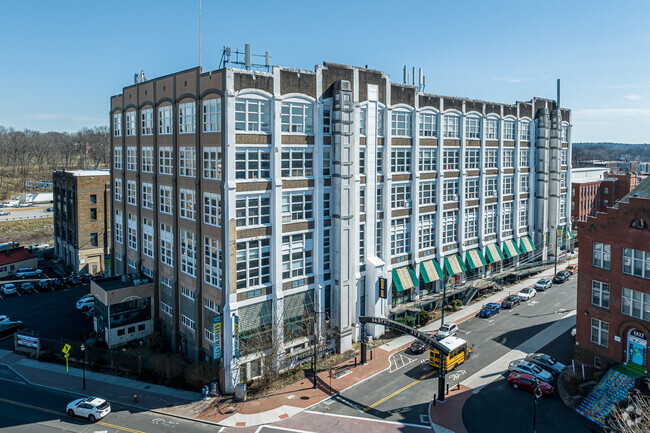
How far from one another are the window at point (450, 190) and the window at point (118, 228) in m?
36.1

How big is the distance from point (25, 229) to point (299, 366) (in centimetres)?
8301

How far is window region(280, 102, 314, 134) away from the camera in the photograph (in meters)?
38.2

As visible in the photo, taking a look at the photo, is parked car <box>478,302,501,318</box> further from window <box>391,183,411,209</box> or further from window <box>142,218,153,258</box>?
window <box>142,218,153,258</box>

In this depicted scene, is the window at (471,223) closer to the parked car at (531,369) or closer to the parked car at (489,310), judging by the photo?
the parked car at (489,310)

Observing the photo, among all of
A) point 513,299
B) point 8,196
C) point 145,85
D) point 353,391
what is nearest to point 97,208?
point 145,85

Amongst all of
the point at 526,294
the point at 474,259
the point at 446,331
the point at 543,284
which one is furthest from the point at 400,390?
the point at 543,284

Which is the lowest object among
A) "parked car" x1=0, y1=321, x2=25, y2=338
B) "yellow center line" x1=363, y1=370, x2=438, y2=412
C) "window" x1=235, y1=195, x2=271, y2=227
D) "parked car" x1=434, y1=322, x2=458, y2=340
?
"yellow center line" x1=363, y1=370, x2=438, y2=412

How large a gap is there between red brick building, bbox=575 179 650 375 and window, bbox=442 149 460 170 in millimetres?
19407

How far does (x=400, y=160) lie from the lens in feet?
161

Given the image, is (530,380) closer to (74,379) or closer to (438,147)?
(438,147)

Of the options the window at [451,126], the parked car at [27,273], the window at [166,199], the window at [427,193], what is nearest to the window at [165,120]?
the window at [166,199]

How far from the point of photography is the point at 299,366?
130 feet

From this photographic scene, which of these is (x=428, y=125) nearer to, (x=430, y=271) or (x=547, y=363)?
(x=430, y=271)

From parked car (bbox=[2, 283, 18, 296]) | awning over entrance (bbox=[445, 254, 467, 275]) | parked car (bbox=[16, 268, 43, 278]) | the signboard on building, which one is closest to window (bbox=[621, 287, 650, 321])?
awning over entrance (bbox=[445, 254, 467, 275])
